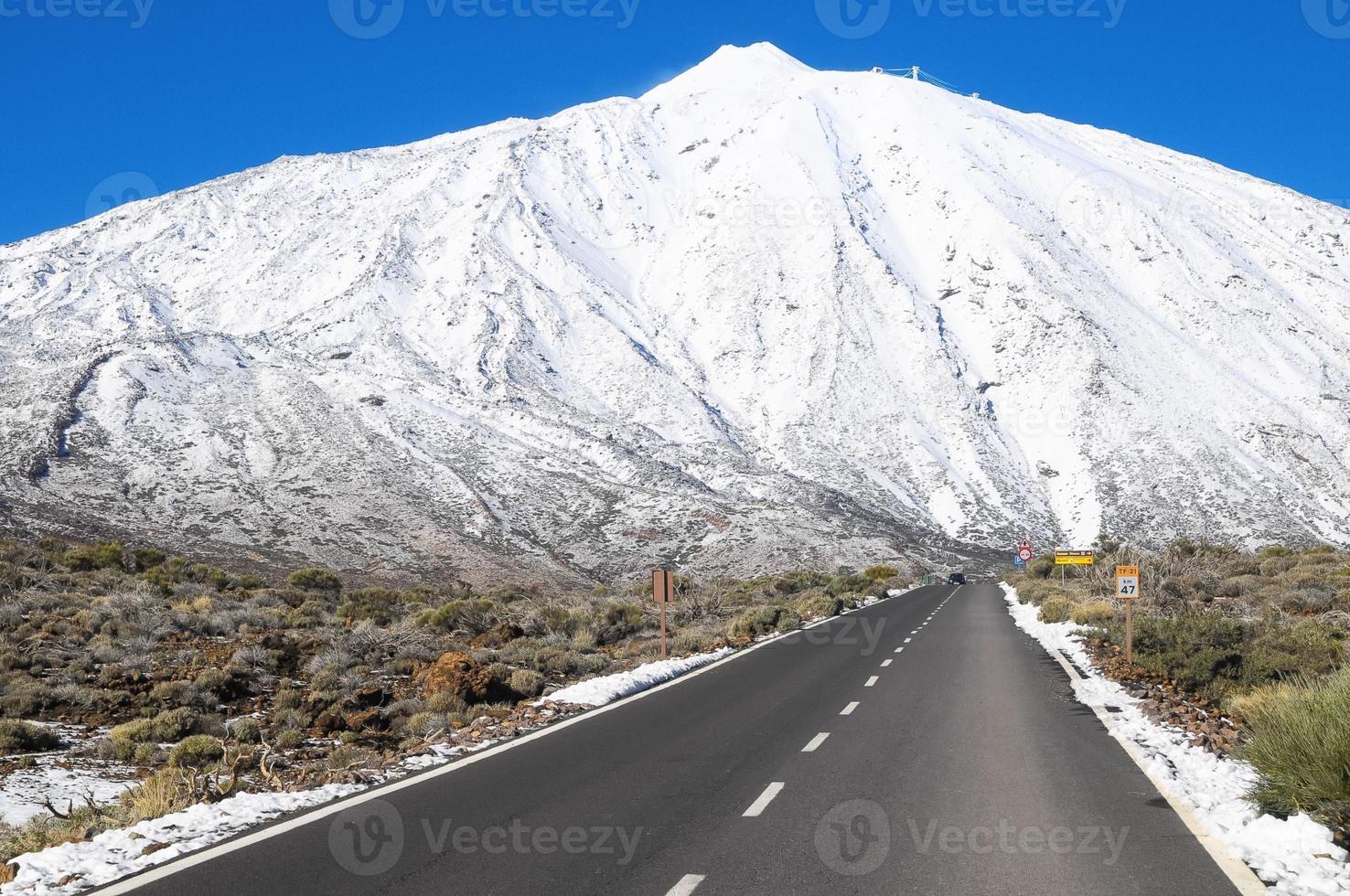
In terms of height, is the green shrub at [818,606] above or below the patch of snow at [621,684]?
below

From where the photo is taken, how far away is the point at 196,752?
11961 mm

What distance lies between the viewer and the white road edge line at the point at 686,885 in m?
5.56

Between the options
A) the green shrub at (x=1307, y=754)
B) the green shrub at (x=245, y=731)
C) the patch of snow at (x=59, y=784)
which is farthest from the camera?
the green shrub at (x=245, y=731)

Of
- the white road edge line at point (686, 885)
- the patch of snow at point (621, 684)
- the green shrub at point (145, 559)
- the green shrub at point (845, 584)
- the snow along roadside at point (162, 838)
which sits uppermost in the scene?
the green shrub at point (145, 559)

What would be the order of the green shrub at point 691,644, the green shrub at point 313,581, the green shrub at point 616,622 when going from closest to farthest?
1. the green shrub at point 691,644
2. the green shrub at point 616,622
3. the green shrub at point 313,581

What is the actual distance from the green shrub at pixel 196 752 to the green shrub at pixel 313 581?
24.3 metres

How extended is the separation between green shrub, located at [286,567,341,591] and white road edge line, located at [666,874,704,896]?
32484 mm

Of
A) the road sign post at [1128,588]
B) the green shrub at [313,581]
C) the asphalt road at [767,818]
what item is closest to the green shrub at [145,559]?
the green shrub at [313,581]

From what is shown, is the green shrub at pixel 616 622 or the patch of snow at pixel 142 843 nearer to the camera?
the patch of snow at pixel 142 843

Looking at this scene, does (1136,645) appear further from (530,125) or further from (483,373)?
(530,125)

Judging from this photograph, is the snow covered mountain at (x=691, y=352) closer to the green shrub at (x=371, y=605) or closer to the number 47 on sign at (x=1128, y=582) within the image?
the green shrub at (x=371, y=605)

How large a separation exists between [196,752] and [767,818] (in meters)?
8.20

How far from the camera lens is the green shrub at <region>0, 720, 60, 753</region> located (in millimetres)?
12391

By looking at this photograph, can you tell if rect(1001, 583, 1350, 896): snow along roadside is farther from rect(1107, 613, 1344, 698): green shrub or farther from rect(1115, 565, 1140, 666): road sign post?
rect(1115, 565, 1140, 666): road sign post
